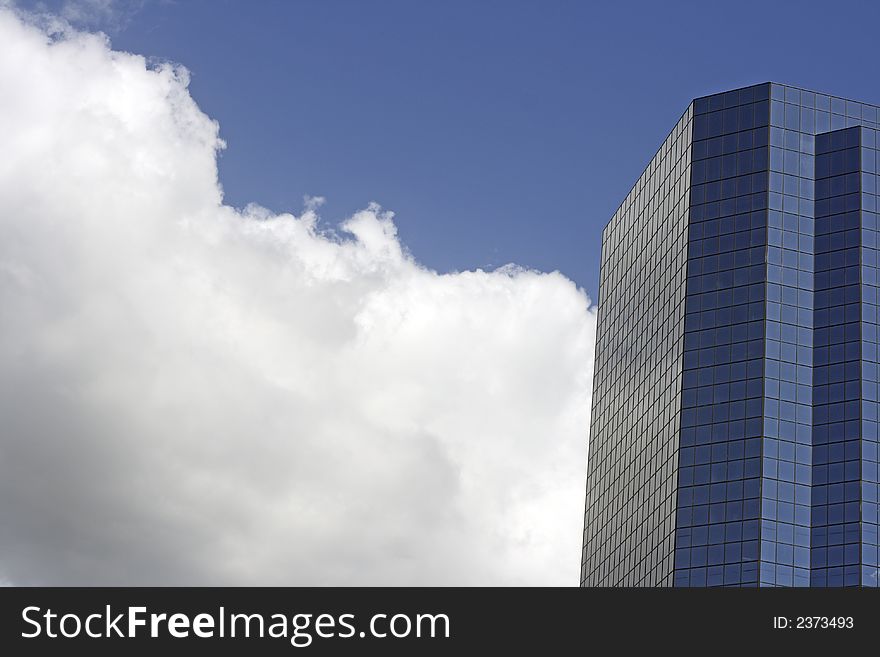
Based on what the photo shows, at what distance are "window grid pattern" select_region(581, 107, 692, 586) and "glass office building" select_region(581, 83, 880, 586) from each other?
1.29ft

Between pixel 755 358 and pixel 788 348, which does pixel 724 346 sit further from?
pixel 788 348

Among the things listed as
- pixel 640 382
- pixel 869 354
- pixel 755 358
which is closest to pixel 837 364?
pixel 869 354

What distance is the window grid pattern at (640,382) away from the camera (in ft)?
512

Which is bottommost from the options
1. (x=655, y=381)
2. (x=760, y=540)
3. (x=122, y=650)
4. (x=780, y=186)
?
(x=122, y=650)

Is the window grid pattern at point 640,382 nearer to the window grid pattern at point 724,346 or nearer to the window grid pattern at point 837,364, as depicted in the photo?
the window grid pattern at point 724,346

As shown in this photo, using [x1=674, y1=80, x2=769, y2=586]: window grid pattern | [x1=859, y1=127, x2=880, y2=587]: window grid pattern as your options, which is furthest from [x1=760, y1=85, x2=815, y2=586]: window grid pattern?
[x1=859, y1=127, x2=880, y2=587]: window grid pattern

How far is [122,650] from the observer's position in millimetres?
18406

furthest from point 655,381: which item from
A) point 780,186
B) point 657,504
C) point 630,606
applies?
point 630,606

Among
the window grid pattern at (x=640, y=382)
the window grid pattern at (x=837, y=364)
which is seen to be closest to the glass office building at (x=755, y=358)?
the window grid pattern at (x=837, y=364)

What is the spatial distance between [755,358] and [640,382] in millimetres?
22445

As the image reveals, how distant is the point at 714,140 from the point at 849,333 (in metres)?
28.2

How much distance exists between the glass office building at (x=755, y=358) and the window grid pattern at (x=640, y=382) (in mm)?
392

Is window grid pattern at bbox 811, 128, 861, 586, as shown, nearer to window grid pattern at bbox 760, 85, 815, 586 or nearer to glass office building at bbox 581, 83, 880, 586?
glass office building at bbox 581, 83, 880, 586

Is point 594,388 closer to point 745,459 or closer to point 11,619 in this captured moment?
point 745,459
